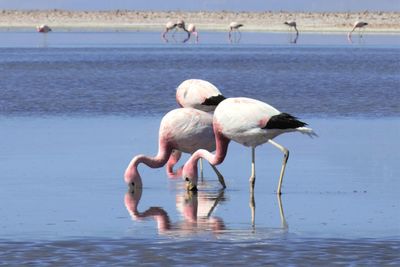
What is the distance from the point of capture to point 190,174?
1059 centimetres

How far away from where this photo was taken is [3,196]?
1020cm

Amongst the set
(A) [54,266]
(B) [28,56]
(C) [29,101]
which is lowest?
(A) [54,266]

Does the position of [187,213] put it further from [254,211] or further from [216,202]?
[216,202]

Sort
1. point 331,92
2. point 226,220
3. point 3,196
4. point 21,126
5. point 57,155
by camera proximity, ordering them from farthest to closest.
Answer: point 331,92 < point 21,126 < point 57,155 < point 3,196 < point 226,220

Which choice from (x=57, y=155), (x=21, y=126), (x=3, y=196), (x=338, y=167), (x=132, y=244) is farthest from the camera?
(x=21, y=126)

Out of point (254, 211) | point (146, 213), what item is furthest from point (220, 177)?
point (146, 213)

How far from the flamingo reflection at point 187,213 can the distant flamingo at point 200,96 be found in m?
2.34

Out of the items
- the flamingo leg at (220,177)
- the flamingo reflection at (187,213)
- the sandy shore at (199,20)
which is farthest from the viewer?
the sandy shore at (199,20)

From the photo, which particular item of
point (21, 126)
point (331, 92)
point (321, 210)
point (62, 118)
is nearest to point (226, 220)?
point (321, 210)

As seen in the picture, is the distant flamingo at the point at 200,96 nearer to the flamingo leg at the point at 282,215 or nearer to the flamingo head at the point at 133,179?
the flamingo head at the point at 133,179

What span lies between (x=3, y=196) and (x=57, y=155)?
2.71m

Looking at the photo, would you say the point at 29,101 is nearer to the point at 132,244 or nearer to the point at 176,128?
the point at 176,128

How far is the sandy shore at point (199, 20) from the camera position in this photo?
80.8 meters

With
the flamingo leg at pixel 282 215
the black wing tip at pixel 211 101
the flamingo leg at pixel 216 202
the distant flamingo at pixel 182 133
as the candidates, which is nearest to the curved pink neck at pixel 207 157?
the flamingo leg at pixel 216 202
